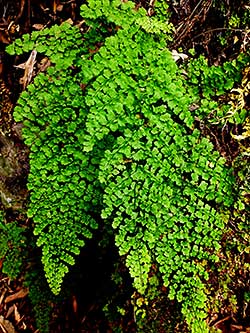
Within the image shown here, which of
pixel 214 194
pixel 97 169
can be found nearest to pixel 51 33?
pixel 97 169

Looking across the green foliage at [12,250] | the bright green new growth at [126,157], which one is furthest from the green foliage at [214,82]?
the green foliage at [12,250]

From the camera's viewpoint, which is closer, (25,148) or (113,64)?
(113,64)

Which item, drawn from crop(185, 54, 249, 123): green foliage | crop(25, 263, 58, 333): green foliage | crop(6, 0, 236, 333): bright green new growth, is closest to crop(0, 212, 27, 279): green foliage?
crop(25, 263, 58, 333): green foliage

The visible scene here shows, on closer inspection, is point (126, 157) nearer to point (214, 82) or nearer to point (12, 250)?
point (214, 82)

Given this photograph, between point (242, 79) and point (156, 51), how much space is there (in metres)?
0.45

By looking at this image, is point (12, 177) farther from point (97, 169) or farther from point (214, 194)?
point (214, 194)

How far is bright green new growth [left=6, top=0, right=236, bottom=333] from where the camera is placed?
183 cm

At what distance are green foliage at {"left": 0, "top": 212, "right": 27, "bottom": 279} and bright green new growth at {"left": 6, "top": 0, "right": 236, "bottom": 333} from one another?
0.69m

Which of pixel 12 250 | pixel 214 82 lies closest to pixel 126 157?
pixel 214 82

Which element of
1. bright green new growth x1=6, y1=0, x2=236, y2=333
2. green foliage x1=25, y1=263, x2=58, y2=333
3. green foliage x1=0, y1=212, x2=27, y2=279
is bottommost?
green foliage x1=25, y1=263, x2=58, y2=333

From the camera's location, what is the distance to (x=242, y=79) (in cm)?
210

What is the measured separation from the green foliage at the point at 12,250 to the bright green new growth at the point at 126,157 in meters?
0.69

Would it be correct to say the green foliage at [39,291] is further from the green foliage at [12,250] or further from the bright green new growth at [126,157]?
the bright green new growth at [126,157]

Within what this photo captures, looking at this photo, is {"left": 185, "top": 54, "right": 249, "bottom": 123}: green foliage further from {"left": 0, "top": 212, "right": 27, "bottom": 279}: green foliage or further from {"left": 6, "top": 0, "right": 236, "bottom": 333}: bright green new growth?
{"left": 0, "top": 212, "right": 27, "bottom": 279}: green foliage
